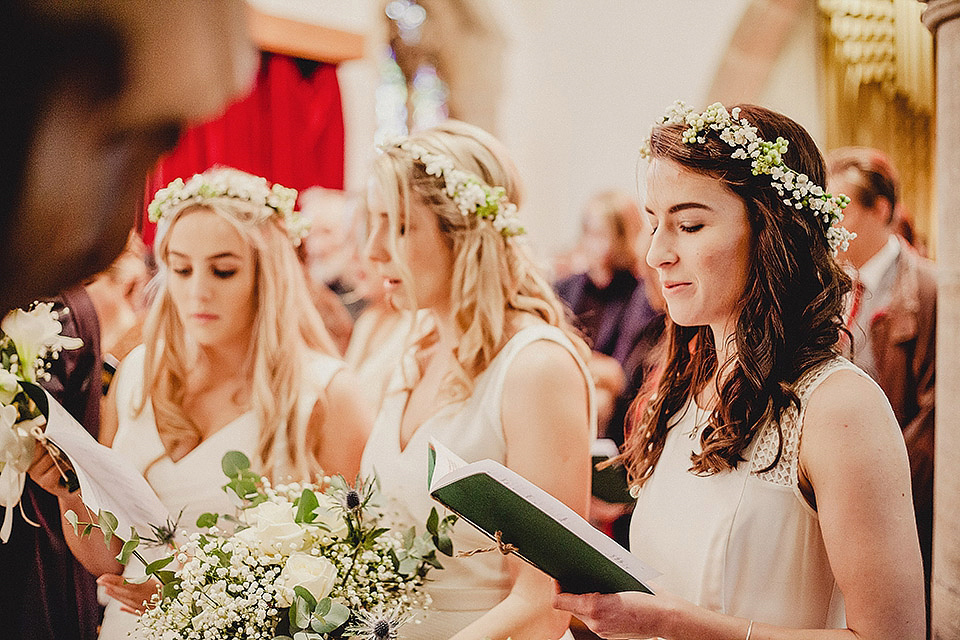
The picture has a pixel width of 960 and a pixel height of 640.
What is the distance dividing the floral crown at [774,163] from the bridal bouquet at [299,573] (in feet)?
2.81

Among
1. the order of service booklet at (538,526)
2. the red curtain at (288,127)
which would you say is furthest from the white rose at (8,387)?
the red curtain at (288,127)

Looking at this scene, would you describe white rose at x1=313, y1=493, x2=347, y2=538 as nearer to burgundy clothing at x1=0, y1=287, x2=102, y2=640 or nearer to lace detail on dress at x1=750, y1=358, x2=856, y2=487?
burgundy clothing at x1=0, y1=287, x2=102, y2=640

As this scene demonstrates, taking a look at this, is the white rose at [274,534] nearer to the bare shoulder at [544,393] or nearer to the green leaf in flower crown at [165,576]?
the green leaf in flower crown at [165,576]

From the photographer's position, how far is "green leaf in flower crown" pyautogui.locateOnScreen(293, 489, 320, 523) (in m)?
1.65

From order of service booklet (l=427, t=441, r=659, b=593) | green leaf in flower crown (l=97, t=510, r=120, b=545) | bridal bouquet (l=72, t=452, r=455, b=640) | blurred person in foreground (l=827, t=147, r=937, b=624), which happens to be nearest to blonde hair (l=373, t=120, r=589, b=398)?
bridal bouquet (l=72, t=452, r=455, b=640)

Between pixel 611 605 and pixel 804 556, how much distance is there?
0.34 meters

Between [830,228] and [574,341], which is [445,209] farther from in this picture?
[830,228]

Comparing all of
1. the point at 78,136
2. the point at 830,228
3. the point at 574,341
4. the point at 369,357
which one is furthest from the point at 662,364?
the point at 369,357

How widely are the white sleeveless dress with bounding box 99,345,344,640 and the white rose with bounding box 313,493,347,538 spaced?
1.88ft

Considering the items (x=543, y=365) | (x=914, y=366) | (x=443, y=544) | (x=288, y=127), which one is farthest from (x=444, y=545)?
(x=288, y=127)

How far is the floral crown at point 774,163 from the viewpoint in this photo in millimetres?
1541

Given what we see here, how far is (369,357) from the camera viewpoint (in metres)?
3.82

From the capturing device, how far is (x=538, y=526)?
132 centimetres

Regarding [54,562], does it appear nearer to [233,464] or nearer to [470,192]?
[233,464]
